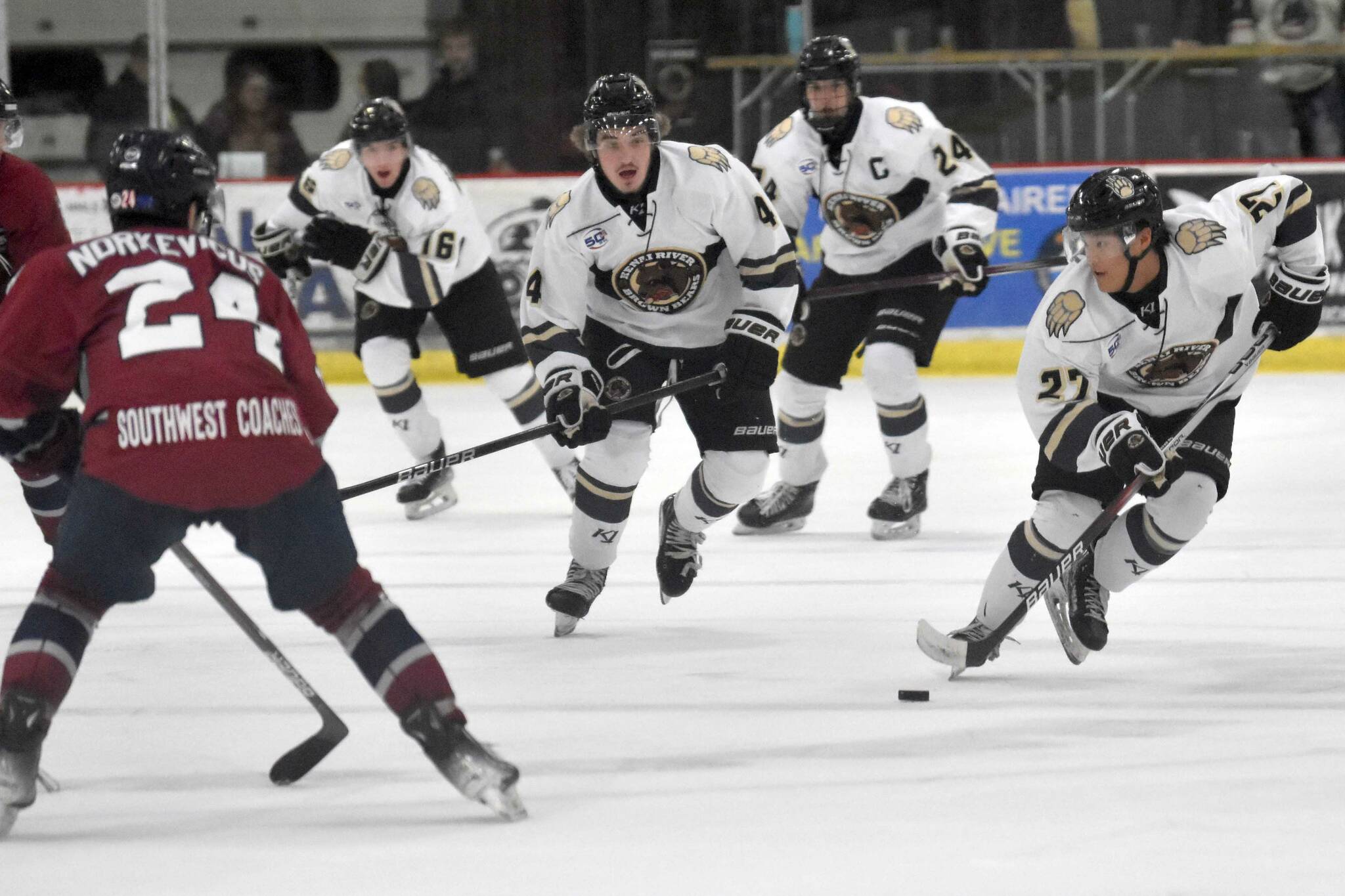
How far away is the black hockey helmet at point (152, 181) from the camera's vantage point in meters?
2.36

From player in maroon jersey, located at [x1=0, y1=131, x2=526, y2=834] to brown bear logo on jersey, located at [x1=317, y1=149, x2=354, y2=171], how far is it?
9.00 ft

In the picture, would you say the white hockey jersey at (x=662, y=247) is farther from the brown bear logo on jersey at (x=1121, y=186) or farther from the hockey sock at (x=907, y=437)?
the hockey sock at (x=907, y=437)

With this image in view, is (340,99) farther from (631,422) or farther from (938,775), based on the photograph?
(938,775)

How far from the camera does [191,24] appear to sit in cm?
810

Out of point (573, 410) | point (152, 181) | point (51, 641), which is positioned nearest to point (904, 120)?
point (573, 410)

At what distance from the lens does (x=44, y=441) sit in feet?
8.02

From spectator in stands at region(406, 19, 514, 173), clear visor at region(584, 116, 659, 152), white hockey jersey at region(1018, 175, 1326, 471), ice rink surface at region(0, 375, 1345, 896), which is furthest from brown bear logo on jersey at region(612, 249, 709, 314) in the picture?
spectator in stands at region(406, 19, 514, 173)

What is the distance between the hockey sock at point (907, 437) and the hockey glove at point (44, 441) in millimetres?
2586

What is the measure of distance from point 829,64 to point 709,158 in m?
1.17

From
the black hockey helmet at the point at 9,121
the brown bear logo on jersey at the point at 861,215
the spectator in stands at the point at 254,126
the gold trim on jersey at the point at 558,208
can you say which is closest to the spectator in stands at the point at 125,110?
the spectator in stands at the point at 254,126

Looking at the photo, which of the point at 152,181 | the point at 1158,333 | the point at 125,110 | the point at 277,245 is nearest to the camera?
the point at 152,181

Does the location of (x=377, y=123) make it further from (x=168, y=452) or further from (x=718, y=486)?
(x=168, y=452)

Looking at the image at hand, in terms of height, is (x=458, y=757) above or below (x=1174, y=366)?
below

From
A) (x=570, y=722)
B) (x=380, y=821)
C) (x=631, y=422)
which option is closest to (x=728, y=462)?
(x=631, y=422)
